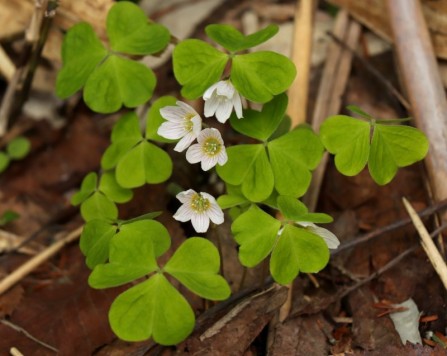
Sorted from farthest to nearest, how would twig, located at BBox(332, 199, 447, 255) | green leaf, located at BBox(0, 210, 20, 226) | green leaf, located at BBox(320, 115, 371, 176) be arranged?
1. green leaf, located at BBox(0, 210, 20, 226)
2. twig, located at BBox(332, 199, 447, 255)
3. green leaf, located at BBox(320, 115, 371, 176)

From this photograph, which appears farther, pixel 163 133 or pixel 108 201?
pixel 108 201

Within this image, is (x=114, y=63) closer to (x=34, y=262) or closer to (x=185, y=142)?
(x=185, y=142)

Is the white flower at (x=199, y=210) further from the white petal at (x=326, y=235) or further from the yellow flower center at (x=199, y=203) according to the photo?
the white petal at (x=326, y=235)

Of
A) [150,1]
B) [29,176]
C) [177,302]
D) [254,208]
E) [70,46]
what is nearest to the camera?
[177,302]

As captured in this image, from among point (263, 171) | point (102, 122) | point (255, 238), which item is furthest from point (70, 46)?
point (255, 238)

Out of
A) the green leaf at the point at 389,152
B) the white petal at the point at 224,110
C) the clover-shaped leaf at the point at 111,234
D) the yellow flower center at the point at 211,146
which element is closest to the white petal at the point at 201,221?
the clover-shaped leaf at the point at 111,234

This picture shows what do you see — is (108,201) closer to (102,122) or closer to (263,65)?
(263,65)

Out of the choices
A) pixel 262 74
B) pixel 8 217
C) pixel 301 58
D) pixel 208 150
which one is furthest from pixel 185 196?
pixel 8 217

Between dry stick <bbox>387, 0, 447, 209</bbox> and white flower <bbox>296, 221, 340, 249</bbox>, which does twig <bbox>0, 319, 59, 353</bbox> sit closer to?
white flower <bbox>296, 221, 340, 249</bbox>

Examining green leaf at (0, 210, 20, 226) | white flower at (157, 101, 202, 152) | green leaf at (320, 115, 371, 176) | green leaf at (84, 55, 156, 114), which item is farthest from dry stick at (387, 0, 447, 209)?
green leaf at (0, 210, 20, 226)
